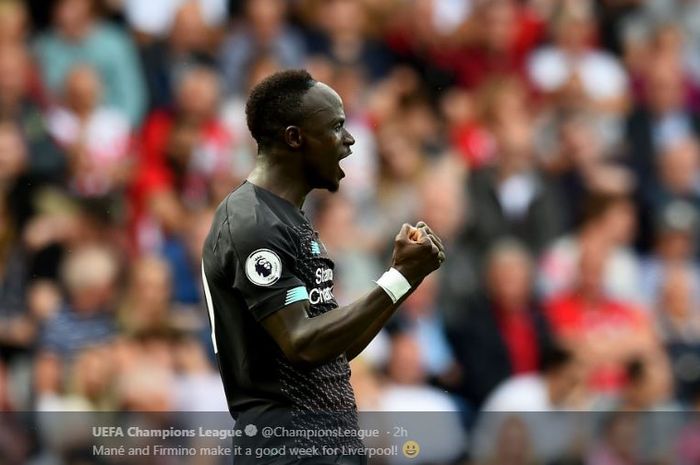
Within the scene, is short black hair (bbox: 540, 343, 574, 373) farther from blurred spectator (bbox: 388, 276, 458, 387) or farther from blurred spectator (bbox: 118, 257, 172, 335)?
blurred spectator (bbox: 118, 257, 172, 335)

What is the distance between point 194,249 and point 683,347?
3243mm

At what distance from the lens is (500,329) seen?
8.38 metres

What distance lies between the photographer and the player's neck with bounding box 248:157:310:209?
391 centimetres

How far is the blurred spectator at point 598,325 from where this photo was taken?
8.37m

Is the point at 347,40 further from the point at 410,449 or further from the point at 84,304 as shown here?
the point at 410,449

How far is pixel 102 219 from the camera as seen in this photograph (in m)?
8.12

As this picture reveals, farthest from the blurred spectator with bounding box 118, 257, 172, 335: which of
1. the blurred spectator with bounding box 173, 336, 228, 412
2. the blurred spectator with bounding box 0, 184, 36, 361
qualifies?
the blurred spectator with bounding box 0, 184, 36, 361

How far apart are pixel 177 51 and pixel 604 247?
3.14 meters

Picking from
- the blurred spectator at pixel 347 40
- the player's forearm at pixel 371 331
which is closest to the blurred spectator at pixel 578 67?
the blurred spectator at pixel 347 40

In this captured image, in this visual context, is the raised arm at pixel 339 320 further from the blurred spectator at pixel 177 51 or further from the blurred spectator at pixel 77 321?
the blurred spectator at pixel 177 51

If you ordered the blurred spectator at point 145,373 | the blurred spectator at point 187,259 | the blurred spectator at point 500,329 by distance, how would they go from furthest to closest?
the blurred spectator at point 500,329 → the blurred spectator at point 187,259 → the blurred spectator at point 145,373

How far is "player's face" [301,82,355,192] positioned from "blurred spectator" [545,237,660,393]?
470cm

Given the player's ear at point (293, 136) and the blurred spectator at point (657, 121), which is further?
the blurred spectator at point (657, 121)

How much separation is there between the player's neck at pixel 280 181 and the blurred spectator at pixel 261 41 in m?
5.04
